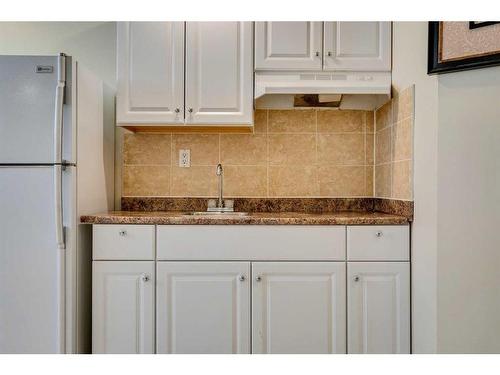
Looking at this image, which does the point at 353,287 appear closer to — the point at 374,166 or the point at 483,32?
the point at 374,166

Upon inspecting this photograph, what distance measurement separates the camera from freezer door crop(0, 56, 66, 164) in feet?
5.99

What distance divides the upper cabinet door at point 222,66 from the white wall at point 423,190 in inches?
33.0

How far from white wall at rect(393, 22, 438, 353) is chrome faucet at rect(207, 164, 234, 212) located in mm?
1086

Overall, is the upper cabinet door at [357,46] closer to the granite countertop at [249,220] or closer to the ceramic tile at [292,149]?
the ceramic tile at [292,149]

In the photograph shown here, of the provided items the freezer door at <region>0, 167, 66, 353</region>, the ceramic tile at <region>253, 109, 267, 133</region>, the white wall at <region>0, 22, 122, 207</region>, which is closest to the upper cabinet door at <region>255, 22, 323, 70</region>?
the ceramic tile at <region>253, 109, 267, 133</region>

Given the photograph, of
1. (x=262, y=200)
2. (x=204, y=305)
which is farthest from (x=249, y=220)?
(x=262, y=200)

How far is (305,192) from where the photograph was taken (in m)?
2.46

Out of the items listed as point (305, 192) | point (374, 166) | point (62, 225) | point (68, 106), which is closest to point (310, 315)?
point (305, 192)

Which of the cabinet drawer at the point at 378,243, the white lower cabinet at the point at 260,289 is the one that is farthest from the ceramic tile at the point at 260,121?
the cabinet drawer at the point at 378,243

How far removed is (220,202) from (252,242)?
596 millimetres

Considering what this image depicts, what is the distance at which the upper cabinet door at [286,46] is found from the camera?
2.13m

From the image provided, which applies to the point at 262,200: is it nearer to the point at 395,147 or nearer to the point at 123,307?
the point at 395,147

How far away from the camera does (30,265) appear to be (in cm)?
185

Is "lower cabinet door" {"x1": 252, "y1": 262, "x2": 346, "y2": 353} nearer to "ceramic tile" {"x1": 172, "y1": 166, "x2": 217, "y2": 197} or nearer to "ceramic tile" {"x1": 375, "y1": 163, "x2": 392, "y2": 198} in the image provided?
"ceramic tile" {"x1": 375, "y1": 163, "x2": 392, "y2": 198}
